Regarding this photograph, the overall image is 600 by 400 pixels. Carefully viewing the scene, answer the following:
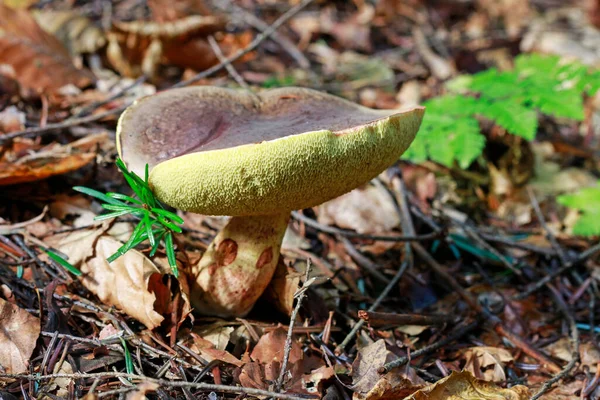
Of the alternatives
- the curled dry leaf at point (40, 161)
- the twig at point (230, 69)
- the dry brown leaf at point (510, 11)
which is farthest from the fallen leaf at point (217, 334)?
the dry brown leaf at point (510, 11)

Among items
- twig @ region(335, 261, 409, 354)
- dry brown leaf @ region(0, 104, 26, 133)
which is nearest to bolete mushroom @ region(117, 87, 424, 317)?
twig @ region(335, 261, 409, 354)

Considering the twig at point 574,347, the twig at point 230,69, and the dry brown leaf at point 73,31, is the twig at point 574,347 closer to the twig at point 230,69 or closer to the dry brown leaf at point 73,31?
the twig at point 230,69

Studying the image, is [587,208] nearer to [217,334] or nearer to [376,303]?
[376,303]

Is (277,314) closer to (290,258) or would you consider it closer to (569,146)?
(290,258)

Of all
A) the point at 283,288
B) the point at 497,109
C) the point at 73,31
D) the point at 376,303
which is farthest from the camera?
the point at 73,31

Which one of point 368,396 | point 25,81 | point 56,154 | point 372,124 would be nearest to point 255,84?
point 25,81

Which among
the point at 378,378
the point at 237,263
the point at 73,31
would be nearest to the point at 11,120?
the point at 73,31
